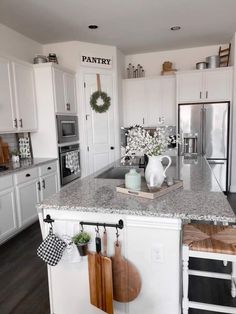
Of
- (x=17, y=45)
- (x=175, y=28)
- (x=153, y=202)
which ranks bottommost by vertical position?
(x=153, y=202)

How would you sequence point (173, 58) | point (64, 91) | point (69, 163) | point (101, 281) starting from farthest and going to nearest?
point (173, 58)
point (69, 163)
point (64, 91)
point (101, 281)

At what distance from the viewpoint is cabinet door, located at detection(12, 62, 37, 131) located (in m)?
3.54

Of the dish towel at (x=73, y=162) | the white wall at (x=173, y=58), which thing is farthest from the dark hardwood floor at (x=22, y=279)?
the white wall at (x=173, y=58)

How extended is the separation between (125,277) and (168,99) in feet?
13.5

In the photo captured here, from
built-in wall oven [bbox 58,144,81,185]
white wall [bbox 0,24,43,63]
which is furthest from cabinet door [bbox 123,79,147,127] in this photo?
white wall [bbox 0,24,43,63]

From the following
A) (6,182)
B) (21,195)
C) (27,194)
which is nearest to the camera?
(6,182)

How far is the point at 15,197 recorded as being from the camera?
3113mm

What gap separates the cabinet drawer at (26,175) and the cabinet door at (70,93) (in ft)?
4.24

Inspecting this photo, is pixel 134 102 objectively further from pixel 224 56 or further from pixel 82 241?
pixel 82 241

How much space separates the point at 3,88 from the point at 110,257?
269cm

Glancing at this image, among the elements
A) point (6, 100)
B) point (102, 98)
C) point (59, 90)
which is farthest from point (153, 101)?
point (6, 100)

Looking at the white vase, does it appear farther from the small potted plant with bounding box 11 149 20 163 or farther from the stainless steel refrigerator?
the stainless steel refrigerator

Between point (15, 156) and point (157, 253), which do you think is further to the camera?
point (15, 156)

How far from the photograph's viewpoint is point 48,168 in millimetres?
3754
